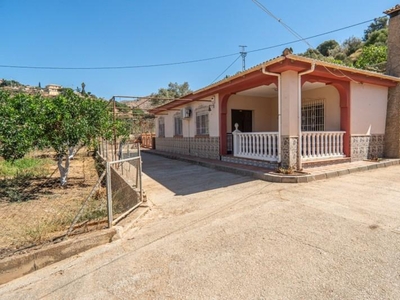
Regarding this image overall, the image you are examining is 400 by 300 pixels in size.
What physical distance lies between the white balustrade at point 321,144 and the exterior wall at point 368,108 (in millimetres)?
786

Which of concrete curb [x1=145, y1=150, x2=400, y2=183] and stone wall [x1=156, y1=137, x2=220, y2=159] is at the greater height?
stone wall [x1=156, y1=137, x2=220, y2=159]

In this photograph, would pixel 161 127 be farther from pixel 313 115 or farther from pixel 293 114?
pixel 293 114

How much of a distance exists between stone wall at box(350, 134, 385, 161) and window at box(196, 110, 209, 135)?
6.19m

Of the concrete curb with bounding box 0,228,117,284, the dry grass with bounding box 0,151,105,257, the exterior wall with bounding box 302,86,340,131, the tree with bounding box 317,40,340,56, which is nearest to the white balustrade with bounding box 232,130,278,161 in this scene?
the exterior wall with bounding box 302,86,340,131

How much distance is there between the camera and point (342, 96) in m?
8.98

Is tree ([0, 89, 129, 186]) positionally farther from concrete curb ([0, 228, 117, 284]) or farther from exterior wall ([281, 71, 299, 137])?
exterior wall ([281, 71, 299, 137])

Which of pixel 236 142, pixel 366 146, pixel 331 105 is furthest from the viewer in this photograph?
pixel 236 142

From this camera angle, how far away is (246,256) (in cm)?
299

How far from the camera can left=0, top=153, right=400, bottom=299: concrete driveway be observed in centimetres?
241

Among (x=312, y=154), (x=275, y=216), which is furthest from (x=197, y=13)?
(x=275, y=216)

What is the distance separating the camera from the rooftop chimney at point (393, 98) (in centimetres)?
969

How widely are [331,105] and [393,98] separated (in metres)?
2.57

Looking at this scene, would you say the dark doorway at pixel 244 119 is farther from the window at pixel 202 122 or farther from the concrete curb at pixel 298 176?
the concrete curb at pixel 298 176

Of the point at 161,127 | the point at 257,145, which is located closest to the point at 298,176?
the point at 257,145
